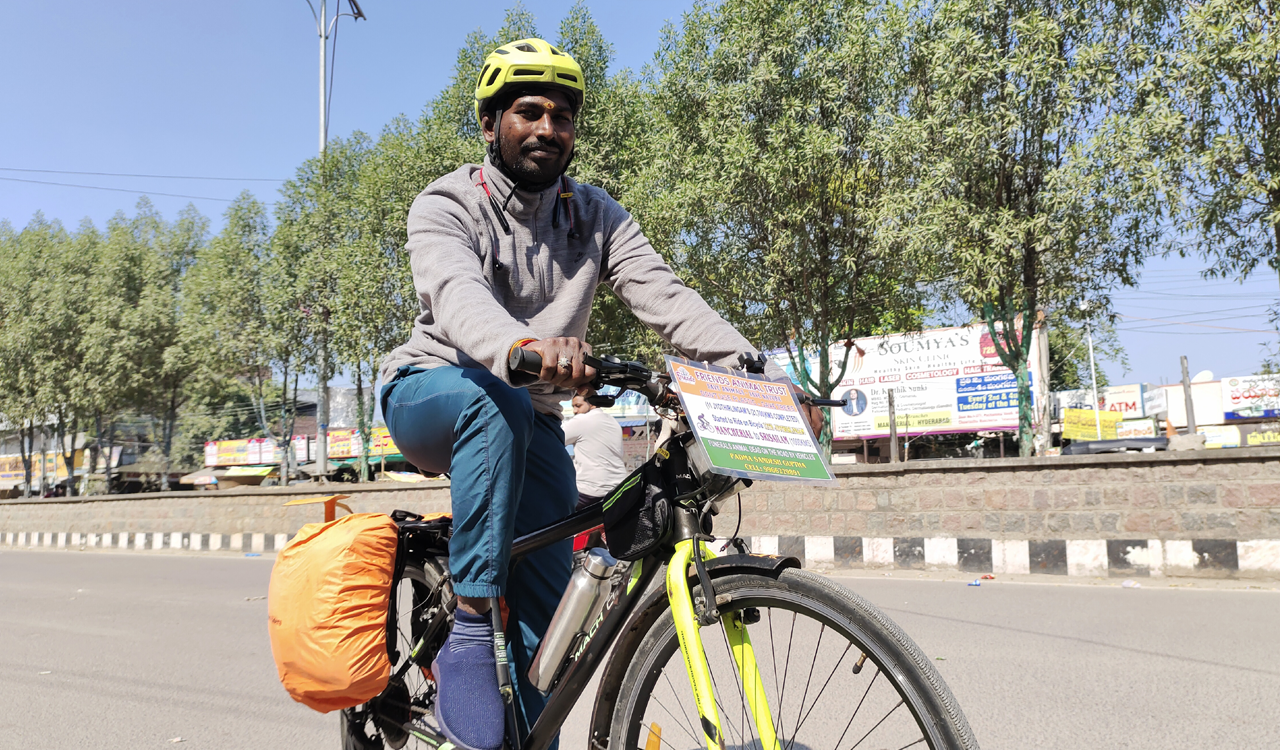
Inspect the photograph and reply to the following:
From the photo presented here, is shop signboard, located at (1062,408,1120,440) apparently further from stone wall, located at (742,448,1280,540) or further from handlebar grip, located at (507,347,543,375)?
handlebar grip, located at (507,347,543,375)

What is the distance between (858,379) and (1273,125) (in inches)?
1064

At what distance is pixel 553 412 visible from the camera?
105 inches

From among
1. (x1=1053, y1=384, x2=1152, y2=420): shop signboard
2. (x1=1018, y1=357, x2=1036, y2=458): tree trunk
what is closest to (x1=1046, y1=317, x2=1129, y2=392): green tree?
(x1=1053, y1=384, x2=1152, y2=420): shop signboard

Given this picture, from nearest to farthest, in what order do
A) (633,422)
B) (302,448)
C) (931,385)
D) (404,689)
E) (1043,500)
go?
(404,689) < (1043,500) < (931,385) < (633,422) < (302,448)

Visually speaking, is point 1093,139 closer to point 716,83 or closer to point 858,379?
point 716,83

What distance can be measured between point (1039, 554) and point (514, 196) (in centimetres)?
781

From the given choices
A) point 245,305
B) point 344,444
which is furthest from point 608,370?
point 344,444

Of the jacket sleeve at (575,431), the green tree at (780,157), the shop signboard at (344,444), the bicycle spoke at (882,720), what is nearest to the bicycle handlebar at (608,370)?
the bicycle spoke at (882,720)

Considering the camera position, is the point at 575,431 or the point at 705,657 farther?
the point at 575,431

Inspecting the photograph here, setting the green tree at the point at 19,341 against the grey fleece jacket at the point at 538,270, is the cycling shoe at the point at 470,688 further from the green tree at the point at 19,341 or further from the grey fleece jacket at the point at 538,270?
the green tree at the point at 19,341

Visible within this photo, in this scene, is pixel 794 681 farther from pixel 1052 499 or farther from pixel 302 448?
pixel 302 448

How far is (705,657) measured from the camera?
5.87ft

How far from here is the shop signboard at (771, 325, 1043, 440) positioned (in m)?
36.8

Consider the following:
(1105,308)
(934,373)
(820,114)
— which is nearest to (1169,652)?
(1105,308)
